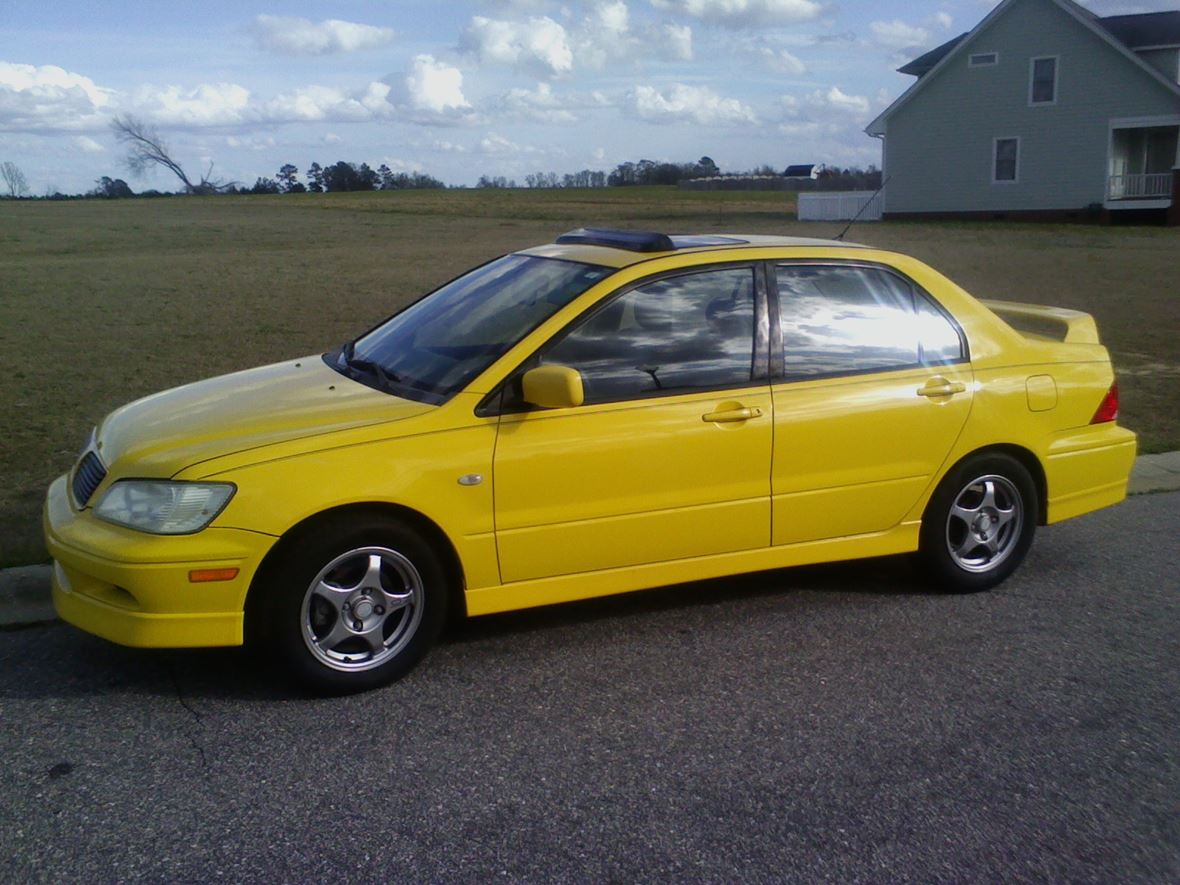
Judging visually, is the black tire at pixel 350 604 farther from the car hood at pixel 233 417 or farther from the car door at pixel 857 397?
the car door at pixel 857 397

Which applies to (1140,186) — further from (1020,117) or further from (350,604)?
(350,604)

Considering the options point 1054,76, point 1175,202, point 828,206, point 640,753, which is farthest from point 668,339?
point 828,206

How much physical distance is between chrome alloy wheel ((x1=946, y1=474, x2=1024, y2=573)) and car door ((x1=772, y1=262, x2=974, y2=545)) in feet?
1.02

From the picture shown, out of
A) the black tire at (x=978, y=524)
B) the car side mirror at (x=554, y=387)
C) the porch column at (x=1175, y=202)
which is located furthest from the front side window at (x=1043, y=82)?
the car side mirror at (x=554, y=387)

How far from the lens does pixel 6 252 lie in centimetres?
2744

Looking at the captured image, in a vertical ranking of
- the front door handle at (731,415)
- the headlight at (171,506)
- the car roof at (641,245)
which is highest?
the car roof at (641,245)

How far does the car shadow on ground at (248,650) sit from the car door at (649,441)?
1.97 ft

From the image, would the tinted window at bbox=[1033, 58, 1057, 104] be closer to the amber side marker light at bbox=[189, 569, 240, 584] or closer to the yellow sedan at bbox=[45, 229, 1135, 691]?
the yellow sedan at bbox=[45, 229, 1135, 691]

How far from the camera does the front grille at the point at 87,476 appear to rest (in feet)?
15.0

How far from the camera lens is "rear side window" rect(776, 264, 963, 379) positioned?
17.4 ft

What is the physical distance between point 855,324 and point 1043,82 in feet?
128

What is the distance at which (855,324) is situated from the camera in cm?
543

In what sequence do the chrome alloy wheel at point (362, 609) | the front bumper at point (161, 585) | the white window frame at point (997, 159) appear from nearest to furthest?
the front bumper at point (161, 585)
the chrome alloy wheel at point (362, 609)
the white window frame at point (997, 159)

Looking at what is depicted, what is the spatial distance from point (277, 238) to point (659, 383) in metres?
31.1
